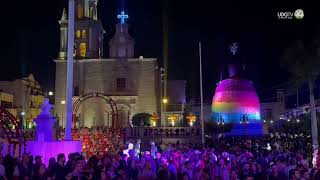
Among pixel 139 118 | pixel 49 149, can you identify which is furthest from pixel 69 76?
pixel 139 118

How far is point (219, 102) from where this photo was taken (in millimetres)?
62750

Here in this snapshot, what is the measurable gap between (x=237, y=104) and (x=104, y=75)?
1916cm

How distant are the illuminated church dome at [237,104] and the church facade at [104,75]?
910cm

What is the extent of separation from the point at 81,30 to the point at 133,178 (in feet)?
165

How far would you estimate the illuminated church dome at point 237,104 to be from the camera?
61.2m

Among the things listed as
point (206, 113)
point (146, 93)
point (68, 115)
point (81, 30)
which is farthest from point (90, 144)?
point (206, 113)

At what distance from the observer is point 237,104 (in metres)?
61.3

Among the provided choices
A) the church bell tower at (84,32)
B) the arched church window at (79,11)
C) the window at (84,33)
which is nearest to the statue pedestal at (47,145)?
the church bell tower at (84,32)

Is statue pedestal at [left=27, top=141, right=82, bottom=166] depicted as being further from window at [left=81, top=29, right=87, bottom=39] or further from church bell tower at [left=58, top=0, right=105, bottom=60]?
window at [left=81, top=29, right=87, bottom=39]

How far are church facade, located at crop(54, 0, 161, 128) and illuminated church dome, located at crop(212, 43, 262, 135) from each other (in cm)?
910

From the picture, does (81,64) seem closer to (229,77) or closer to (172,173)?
(229,77)

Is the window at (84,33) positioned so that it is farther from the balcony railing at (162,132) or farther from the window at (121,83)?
the balcony railing at (162,132)

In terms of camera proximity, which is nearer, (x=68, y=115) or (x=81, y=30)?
(x=68, y=115)

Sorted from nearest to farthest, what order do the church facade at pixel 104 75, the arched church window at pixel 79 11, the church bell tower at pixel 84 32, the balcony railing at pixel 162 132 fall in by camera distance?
the balcony railing at pixel 162 132
the church facade at pixel 104 75
the church bell tower at pixel 84 32
the arched church window at pixel 79 11
